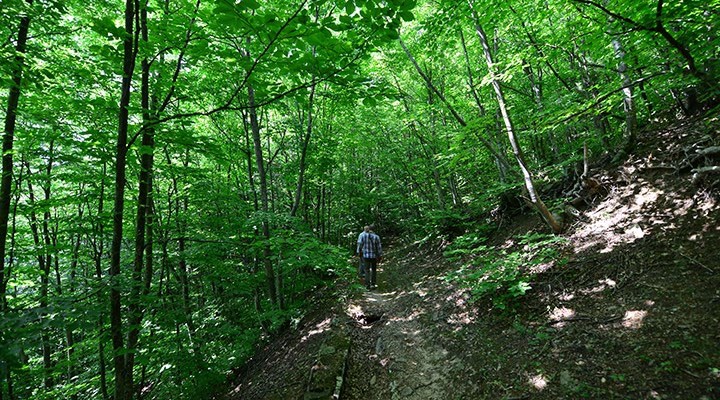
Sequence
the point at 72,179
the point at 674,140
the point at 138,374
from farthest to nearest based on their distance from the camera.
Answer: the point at 138,374
the point at 674,140
the point at 72,179

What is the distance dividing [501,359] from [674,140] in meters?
6.06

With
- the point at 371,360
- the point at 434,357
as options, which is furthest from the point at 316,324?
the point at 434,357

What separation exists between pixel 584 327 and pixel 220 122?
8771 mm

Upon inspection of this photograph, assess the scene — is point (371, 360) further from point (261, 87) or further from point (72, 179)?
point (72, 179)

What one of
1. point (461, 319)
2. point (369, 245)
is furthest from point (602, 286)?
point (369, 245)

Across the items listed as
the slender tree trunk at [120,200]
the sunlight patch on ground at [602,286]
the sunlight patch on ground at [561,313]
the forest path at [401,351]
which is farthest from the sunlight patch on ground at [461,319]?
the slender tree trunk at [120,200]

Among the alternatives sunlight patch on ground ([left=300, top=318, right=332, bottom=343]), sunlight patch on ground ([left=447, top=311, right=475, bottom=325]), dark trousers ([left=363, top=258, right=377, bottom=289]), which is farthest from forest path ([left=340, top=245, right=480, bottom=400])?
dark trousers ([left=363, top=258, right=377, bottom=289])

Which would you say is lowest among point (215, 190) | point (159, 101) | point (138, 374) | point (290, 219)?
point (138, 374)

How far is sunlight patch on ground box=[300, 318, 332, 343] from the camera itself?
6.67 meters

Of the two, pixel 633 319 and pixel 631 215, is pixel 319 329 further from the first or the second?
pixel 631 215

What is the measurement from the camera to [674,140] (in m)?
6.18

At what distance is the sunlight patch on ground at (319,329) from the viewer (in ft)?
21.9

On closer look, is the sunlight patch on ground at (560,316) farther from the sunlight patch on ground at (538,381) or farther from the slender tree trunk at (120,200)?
the slender tree trunk at (120,200)

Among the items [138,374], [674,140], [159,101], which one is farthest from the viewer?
[138,374]
